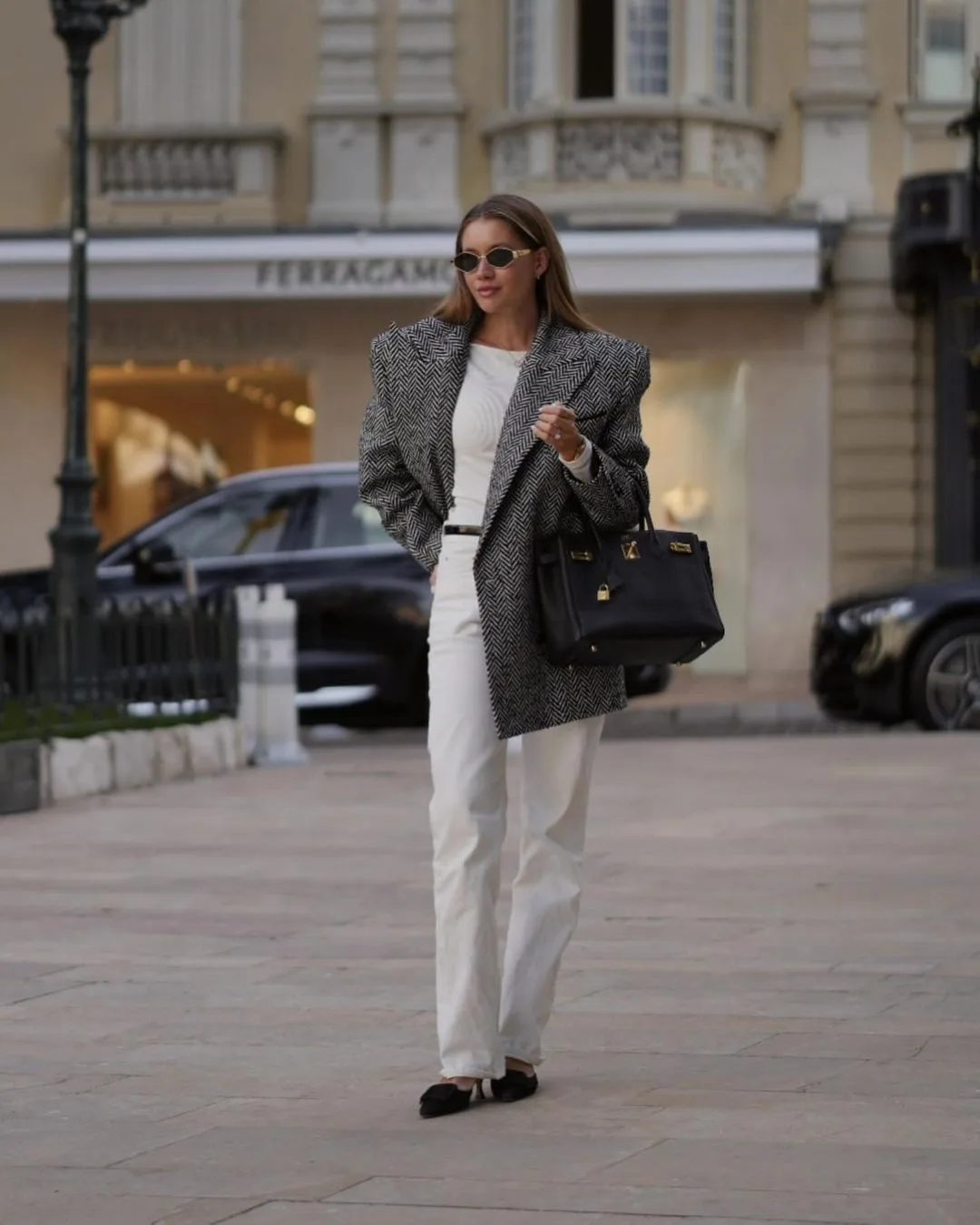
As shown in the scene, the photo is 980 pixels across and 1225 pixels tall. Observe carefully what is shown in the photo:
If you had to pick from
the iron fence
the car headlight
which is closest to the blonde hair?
the iron fence

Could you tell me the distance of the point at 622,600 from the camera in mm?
5848

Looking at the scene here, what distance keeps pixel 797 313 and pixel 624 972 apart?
57.1 ft

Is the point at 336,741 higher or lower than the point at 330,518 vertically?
lower

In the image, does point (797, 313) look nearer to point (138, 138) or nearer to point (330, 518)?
point (138, 138)

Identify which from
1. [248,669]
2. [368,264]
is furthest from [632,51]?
[248,669]

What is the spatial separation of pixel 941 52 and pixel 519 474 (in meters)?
19.9

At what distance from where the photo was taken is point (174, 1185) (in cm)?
513

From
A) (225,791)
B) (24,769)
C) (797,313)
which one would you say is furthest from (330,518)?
(797,313)

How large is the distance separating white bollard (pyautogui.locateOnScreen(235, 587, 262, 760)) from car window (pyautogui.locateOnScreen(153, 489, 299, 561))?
88.0 inches

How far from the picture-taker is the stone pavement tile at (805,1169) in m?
5.03

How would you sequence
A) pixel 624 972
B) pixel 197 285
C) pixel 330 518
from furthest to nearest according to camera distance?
1. pixel 197 285
2. pixel 330 518
3. pixel 624 972

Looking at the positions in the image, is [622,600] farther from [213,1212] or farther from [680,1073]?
[213,1212]

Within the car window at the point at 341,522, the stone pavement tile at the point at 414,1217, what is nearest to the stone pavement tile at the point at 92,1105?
the stone pavement tile at the point at 414,1217

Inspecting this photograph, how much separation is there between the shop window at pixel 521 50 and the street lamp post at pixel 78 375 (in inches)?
347
